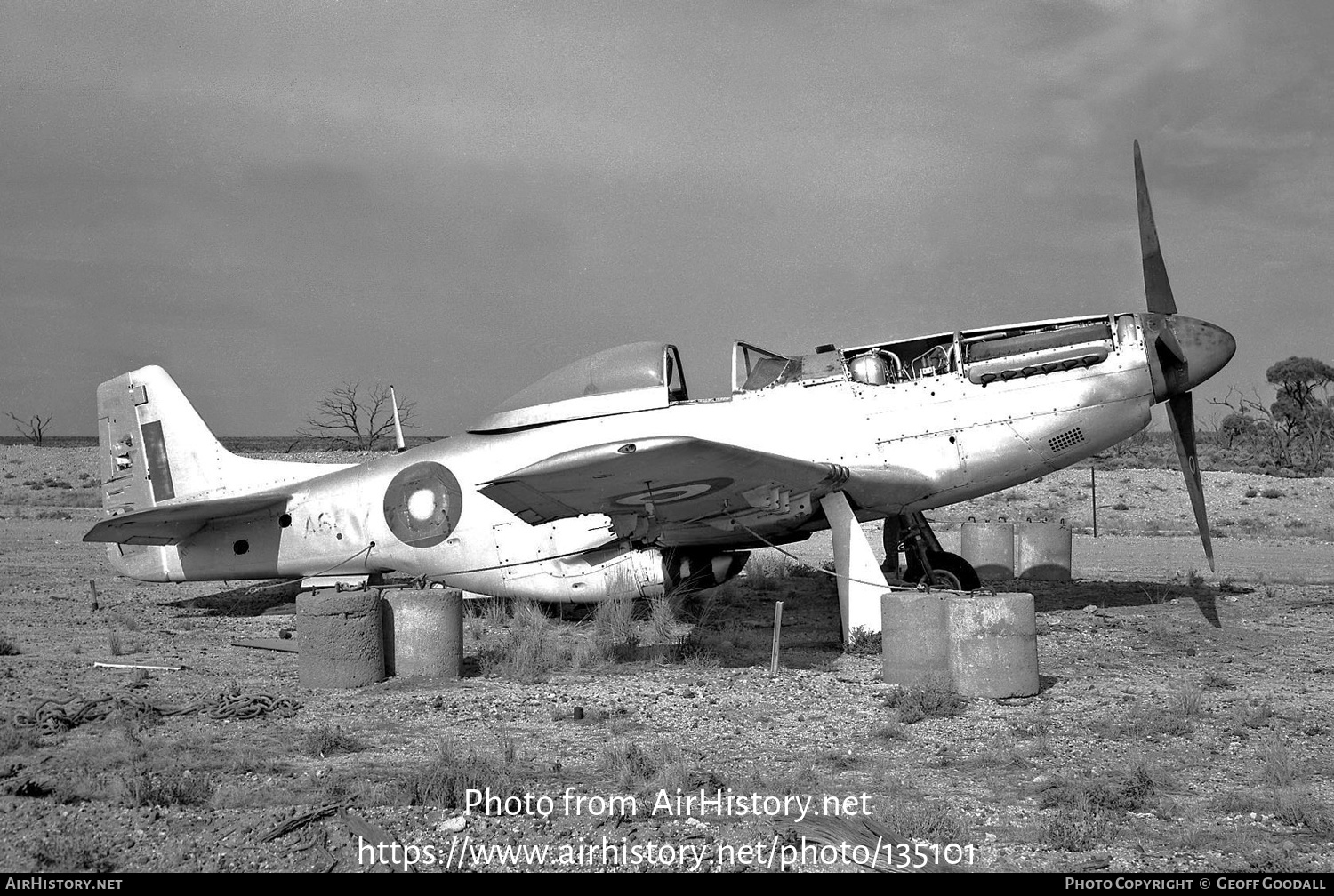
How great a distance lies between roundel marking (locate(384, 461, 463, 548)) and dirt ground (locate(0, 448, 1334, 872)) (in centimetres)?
114

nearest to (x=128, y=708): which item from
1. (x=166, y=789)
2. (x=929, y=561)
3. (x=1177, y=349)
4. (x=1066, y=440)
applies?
(x=166, y=789)

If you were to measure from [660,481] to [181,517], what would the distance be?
5.63m

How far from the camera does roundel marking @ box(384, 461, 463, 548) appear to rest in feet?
33.6

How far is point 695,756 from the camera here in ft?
18.4

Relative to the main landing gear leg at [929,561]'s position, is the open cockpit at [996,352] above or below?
above

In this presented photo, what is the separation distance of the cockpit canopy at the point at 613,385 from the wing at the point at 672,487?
1235mm

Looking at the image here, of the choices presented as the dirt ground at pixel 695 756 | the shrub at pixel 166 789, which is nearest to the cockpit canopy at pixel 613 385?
the dirt ground at pixel 695 756

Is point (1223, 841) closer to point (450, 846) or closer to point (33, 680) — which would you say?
point (450, 846)

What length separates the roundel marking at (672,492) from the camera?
799 centimetres

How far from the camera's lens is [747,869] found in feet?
12.7

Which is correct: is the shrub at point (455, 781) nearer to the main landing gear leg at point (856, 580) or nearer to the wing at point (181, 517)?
the main landing gear leg at point (856, 580)

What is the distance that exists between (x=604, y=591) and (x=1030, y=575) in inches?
254

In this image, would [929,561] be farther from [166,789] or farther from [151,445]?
[151,445]
